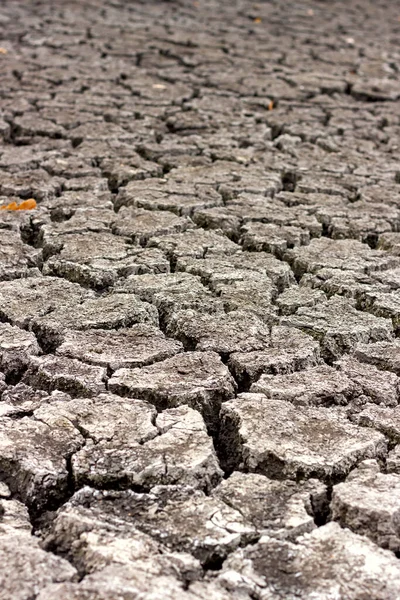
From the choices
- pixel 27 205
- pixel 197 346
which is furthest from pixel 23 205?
pixel 197 346

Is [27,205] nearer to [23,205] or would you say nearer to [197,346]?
[23,205]

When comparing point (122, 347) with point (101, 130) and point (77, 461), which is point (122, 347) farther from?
point (101, 130)

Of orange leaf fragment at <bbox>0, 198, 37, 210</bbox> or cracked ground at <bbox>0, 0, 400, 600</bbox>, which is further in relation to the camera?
orange leaf fragment at <bbox>0, 198, 37, 210</bbox>

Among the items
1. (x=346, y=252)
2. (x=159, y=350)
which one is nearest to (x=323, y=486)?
(x=159, y=350)

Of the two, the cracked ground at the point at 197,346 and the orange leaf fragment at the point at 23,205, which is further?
the orange leaf fragment at the point at 23,205

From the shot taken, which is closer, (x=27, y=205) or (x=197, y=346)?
(x=197, y=346)

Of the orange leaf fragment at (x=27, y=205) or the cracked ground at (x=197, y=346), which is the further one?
the orange leaf fragment at (x=27, y=205)

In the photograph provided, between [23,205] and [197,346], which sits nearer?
[197,346]

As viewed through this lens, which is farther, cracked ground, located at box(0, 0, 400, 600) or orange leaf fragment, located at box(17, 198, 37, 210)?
orange leaf fragment, located at box(17, 198, 37, 210)
